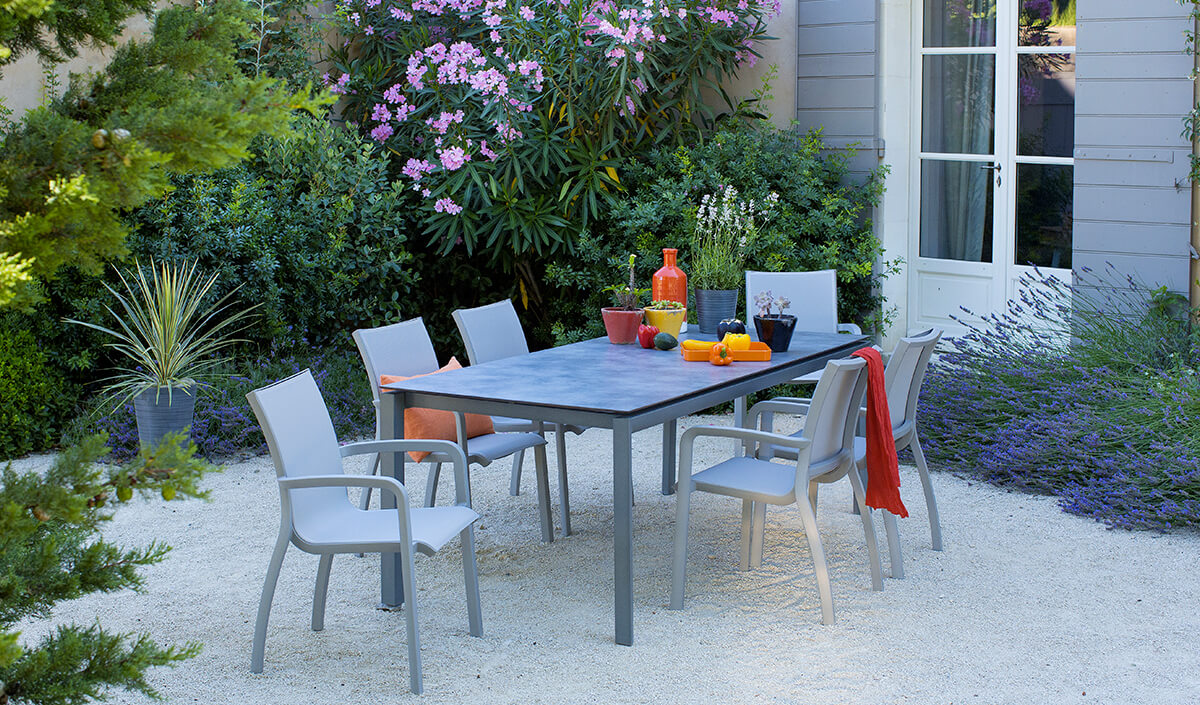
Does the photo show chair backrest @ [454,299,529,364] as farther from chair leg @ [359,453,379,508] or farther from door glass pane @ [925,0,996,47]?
door glass pane @ [925,0,996,47]

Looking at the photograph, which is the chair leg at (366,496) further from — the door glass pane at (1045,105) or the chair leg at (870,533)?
the door glass pane at (1045,105)

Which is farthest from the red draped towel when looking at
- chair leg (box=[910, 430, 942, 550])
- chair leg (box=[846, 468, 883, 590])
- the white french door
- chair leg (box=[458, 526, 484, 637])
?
the white french door

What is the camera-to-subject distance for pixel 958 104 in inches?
287

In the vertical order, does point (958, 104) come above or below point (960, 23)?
below

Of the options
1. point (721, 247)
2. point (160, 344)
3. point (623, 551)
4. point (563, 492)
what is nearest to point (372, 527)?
point (623, 551)

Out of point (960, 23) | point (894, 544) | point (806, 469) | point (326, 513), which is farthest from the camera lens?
point (960, 23)

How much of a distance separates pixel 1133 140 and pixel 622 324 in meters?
3.12

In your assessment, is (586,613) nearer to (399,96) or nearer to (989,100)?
(399,96)

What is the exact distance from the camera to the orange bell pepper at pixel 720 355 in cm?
411

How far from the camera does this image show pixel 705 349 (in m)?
4.20

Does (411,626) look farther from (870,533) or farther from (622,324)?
(622,324)

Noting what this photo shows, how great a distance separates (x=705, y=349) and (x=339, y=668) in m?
1.65

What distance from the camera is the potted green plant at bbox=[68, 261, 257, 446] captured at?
558 centimetres

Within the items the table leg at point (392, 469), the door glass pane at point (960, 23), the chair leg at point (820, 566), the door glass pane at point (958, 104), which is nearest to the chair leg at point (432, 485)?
the table leg at point (392, 469)
